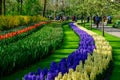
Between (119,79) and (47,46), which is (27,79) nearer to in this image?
(119,79)

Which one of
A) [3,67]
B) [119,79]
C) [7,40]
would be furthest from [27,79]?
[7,40]

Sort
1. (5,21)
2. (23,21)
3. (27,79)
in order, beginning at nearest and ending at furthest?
(27,79) → (5,21) → (23,21)

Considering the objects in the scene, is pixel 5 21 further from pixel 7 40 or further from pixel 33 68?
pixel 33 68

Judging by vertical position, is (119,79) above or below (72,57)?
below

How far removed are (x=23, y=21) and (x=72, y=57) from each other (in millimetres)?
24440

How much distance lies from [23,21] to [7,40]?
18.9m

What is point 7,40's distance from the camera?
14398 millimetres

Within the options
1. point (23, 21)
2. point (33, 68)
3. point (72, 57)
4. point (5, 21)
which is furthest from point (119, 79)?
point (23, 21)

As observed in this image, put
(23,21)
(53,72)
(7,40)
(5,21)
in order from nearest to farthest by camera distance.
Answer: (53,72) → (7,40) → (5,21) → (23,21)

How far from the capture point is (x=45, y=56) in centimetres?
1280

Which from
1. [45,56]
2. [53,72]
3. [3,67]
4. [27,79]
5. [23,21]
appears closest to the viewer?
[27,79]

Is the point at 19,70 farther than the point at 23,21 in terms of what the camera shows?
No

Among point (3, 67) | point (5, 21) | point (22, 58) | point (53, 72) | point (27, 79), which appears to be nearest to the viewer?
point (27, 79)

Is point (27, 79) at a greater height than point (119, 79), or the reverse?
point (27, 79)
